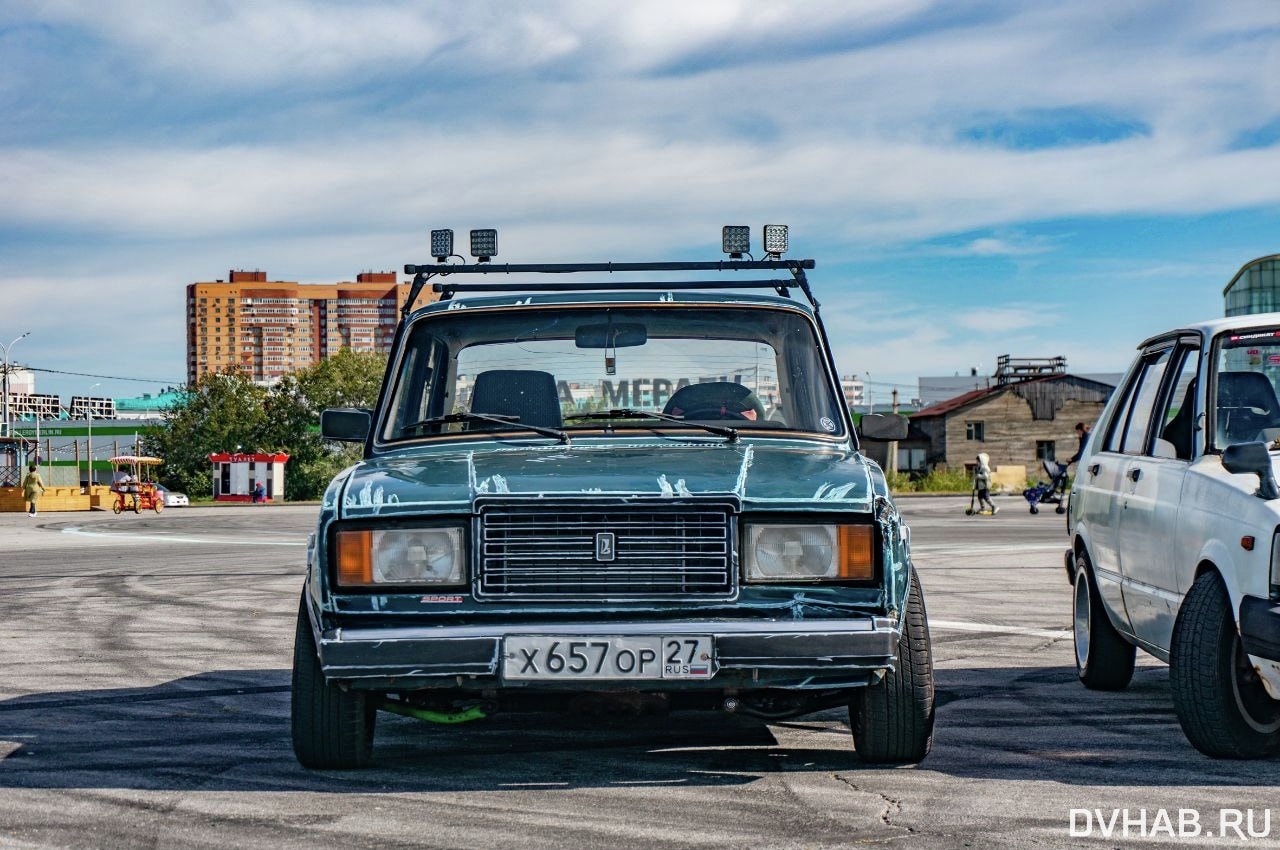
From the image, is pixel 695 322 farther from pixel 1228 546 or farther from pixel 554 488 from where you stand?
pixel 1228 546

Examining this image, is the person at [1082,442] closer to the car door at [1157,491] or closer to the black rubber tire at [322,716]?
the car door at [1157,491]

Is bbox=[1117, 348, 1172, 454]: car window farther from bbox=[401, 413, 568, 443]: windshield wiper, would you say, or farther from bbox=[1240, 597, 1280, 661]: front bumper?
bbox=[401, 413, 568, 443]: windshield wiper

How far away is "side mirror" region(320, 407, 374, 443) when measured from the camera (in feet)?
20.5

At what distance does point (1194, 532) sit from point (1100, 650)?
173 centimetres

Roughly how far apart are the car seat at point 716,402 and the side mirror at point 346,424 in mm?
1278

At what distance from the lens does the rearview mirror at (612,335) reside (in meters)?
6.25

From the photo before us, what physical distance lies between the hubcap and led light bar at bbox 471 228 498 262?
3.42 m

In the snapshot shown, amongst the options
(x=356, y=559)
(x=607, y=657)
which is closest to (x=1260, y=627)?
(x=607, y=657)

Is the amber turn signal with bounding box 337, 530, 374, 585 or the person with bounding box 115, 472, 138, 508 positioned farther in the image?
the person with bounding box 115, 472, 138, 508

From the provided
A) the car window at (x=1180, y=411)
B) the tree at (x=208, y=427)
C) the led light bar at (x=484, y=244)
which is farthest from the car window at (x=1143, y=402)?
the tree at (x=208, y=427)

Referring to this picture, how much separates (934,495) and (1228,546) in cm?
5827

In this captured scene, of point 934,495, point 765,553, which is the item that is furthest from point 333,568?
point 934,495

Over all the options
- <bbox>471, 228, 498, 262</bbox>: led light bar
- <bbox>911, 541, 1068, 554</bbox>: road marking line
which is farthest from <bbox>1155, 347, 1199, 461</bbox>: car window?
<bbox>911, 541, 1068, 554</bbox>: road marking line

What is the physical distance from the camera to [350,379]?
9162cm
